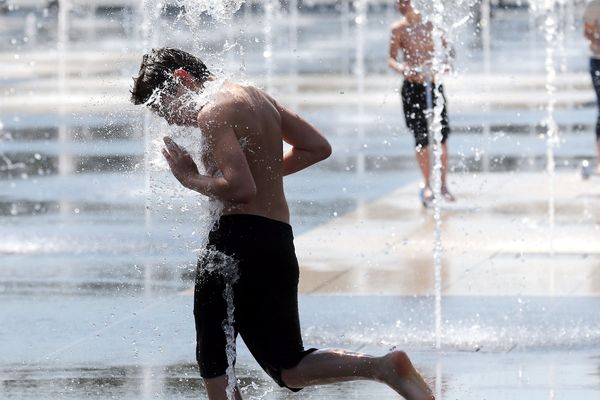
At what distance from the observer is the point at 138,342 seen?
335 inches

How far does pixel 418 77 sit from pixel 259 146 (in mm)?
7212

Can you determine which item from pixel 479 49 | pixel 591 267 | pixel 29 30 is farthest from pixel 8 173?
pixel 29 30

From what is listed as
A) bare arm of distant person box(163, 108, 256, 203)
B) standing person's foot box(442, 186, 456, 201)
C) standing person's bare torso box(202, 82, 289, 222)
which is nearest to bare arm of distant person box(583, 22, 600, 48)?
standing person's foot box(442, 186, 456, 201)

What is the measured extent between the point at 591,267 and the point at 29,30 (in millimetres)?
29003

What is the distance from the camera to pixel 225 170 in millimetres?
5859

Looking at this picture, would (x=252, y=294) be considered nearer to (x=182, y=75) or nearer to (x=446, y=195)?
(x=182, y=75)

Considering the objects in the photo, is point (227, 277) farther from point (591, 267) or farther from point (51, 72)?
point (51, 72)

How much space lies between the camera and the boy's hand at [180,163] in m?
5.99

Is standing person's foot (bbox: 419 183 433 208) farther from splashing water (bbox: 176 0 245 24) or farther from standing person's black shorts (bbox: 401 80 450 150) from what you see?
splashing water (bbox: 176 0 245 24)

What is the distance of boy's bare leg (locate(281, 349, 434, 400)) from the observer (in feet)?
19.9

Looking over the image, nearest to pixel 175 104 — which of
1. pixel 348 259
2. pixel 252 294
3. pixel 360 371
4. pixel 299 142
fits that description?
pixel 299 142

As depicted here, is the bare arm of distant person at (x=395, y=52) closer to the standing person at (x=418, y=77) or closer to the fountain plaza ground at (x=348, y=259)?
the standing person at (x=418, y=77)

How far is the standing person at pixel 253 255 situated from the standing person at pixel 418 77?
6933 mm

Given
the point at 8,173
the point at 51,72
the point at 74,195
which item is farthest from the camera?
the point at 51,72
